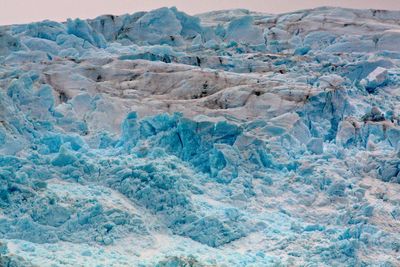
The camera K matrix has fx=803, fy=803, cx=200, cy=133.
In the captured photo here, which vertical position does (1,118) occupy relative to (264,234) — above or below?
above

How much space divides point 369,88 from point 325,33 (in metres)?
4.16

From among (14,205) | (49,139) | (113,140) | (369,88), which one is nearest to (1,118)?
(49,139)

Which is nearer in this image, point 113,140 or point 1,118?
point 1,118

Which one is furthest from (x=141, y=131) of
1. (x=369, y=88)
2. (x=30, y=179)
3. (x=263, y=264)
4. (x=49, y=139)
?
(x=369, y=88)

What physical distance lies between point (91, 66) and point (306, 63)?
4309mm

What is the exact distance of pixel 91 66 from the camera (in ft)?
45.6

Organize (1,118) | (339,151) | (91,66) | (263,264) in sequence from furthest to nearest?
(91,66) < (339,151) < (1,118) < (263,264)

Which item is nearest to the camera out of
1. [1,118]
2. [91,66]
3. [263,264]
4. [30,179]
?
[263,264]

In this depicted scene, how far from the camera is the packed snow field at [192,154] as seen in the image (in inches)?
319

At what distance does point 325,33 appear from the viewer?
18.3m

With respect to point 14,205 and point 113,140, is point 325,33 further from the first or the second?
point 14,205

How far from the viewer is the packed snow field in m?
8.09

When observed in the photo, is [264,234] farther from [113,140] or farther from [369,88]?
[369,88]

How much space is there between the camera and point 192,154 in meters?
10.4
